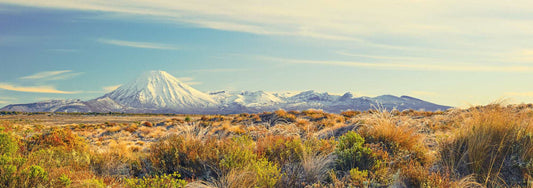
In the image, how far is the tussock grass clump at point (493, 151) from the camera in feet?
17.6

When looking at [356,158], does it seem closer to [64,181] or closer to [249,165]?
[249,165]

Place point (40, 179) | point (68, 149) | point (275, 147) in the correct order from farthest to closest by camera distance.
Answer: point (68, 149) → point (275, 147) → point (40, 179)

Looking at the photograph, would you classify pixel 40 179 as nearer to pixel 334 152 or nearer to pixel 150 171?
pixel 150 171

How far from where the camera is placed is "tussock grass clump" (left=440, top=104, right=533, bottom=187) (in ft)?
17.6

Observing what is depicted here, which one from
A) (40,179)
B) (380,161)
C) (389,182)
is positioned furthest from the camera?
(380,161)

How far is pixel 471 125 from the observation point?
245 inches

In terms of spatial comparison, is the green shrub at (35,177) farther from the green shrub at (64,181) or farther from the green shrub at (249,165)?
the green shrub at (249,165)

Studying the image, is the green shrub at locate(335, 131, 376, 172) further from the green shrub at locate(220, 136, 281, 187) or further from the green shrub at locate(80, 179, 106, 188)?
the green shrub at locate(80, 179, 106, 188)

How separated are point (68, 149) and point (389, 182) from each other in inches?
353

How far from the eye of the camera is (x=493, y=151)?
5742 millimetres

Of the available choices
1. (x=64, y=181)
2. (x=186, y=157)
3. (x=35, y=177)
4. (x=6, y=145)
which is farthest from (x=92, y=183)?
(x=6, y=145)

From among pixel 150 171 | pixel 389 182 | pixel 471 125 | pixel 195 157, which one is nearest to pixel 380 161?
pixel 389 182

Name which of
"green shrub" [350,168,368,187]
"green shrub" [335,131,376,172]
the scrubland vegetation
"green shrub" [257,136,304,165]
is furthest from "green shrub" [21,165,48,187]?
"green shrub" [335,131,376,172]

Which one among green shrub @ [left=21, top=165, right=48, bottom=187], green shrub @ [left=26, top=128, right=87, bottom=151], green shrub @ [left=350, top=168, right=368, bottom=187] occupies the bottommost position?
green shrub @ [left=26, top=128, right=87, bottom=151]
